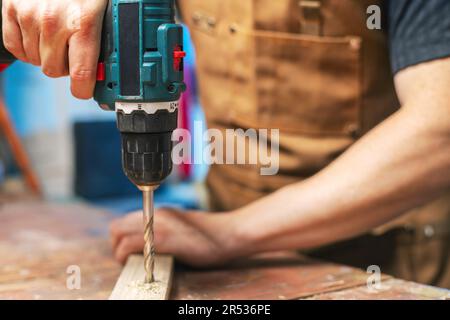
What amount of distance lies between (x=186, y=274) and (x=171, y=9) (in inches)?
17.3

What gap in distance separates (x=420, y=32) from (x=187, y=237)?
495mm

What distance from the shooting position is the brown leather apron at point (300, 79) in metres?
1.15

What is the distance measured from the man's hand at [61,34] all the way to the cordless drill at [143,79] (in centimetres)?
2

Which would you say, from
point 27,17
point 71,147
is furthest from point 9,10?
point 71,147

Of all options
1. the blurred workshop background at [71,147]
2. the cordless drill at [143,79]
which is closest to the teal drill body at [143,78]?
the cordless drill at [143,79]

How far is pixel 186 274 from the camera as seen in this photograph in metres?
1.02

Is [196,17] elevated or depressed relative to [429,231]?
elevated

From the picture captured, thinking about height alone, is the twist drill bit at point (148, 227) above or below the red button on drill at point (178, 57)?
below

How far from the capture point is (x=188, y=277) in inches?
39.4

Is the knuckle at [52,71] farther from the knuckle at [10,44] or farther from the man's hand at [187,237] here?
the man's hand at [187,237]

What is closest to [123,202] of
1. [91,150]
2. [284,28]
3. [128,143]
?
[91,150]

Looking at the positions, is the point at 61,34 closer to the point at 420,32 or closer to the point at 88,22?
the point at 88,22

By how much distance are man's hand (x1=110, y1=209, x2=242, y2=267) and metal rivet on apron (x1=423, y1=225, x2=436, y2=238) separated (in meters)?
0.46

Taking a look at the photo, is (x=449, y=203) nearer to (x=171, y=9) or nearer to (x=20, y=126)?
(x=171, y=9)
